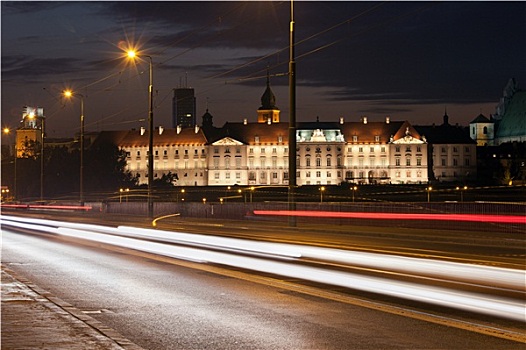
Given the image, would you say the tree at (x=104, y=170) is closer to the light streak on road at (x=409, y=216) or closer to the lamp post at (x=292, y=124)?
the light streak on road at (x=409, y=216)

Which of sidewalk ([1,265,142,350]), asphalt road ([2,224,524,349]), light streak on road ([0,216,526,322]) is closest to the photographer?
sidewalk ([1,265,142,350])

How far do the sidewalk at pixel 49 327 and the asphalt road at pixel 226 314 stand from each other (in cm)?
35

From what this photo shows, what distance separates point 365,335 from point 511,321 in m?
2.31

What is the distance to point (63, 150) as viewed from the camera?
583 ft

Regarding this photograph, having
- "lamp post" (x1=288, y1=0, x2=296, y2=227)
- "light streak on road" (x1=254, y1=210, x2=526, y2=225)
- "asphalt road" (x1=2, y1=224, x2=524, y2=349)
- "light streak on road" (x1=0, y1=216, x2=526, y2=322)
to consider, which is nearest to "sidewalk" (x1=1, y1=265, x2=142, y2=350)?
"asphalt road" (x1=2, y1=224, x2=524, y2=349)

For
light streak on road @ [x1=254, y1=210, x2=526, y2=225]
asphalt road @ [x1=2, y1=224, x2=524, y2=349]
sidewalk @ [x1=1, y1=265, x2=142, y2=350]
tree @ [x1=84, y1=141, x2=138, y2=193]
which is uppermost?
tree @ [x1=84, y1=141, x2=138, y2=193]

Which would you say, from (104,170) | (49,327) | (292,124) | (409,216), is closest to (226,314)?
(49,327)

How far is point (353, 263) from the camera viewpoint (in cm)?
2158

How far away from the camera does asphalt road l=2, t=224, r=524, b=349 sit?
1102cm

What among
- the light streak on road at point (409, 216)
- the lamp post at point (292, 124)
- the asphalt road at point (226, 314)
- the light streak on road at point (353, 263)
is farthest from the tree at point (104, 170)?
the asphalt road at point (226, 314)

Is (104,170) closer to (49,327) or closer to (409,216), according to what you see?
(409,216)

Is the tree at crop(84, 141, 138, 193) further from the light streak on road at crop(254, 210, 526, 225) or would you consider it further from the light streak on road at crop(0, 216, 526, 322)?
the light streak on road at crop(0, 216, 526, 322)

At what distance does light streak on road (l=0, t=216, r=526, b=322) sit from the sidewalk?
5.41 meters

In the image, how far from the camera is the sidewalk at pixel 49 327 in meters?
10.4
